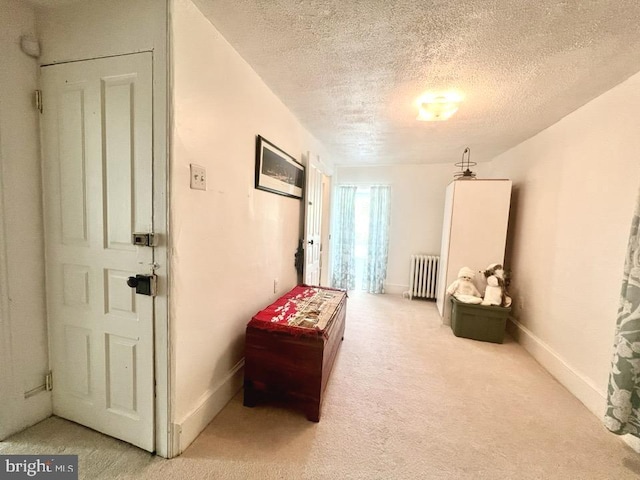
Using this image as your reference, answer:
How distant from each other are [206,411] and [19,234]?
54.5 inches

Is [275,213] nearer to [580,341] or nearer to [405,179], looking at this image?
[580,341]

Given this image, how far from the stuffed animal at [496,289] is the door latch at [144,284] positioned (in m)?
3.04

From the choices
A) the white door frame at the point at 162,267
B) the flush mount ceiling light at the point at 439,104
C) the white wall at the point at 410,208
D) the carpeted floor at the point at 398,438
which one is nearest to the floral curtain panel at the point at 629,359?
the carpeted floor at the point at 398,438

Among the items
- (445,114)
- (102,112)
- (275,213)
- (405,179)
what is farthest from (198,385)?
(405,179)

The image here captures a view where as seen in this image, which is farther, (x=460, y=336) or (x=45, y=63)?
(x=460, y=336)

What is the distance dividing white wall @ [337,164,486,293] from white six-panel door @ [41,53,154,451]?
3.74 meters

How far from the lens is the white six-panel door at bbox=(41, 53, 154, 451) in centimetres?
123

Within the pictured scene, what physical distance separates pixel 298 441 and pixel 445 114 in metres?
2.50

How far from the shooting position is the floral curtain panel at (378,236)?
14.5 feet

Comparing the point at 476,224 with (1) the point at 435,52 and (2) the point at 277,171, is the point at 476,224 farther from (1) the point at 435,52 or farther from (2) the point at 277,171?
(2) the point at 277,171

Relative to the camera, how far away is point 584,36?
4.32 ft

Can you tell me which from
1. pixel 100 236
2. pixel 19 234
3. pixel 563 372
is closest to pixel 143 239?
pixel 100 236

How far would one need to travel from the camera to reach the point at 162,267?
121 centimetres

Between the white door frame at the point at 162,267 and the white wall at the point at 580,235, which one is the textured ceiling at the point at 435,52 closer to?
the white wall at the point at 580,235
